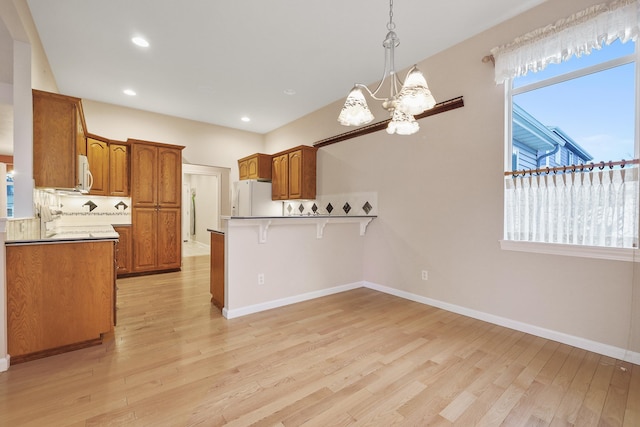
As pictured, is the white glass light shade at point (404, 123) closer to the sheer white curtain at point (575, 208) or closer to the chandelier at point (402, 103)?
the chandelier at point (402, 103)

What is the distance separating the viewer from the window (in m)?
2.14

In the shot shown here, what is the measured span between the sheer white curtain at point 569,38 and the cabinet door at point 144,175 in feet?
16.9

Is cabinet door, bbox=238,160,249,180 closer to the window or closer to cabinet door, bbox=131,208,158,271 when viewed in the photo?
cabinet door, bbox=131,208,158,271

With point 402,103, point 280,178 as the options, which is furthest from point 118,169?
point 402,103

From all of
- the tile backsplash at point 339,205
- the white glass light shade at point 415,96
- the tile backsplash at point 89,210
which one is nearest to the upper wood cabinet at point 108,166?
the tile backsplash at point 89,210

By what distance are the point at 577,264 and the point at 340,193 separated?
308 centimetres

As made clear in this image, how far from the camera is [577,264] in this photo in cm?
234

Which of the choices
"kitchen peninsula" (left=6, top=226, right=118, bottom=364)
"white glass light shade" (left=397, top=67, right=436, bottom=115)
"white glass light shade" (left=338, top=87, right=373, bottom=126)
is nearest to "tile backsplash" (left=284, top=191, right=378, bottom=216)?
"white glass light shade" (left=338, top=87, right=373, bottom=126)

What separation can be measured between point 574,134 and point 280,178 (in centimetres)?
437

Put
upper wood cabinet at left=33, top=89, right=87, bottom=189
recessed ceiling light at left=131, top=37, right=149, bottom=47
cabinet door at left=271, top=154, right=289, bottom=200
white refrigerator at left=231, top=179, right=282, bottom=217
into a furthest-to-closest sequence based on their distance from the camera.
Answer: white refrigerator at left=231, top=179, right=282, bottom=217, cabinet door at left=271, top=154, right=289, bottom=200, recessed ceiling light at left=131, top=37, right=149, bottom=47, upper wood cabinet at left=33, top=89, right=87, bottom=189

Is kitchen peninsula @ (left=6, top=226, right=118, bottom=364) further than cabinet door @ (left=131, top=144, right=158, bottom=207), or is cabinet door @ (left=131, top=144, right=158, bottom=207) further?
cabinet door @ (left=131, top=144, right=158, bottom=207)

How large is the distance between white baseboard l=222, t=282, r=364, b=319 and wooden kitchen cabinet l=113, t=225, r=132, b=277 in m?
2.71

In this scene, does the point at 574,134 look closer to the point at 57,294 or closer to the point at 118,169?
the point at 57,294

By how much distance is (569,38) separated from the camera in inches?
91.0
